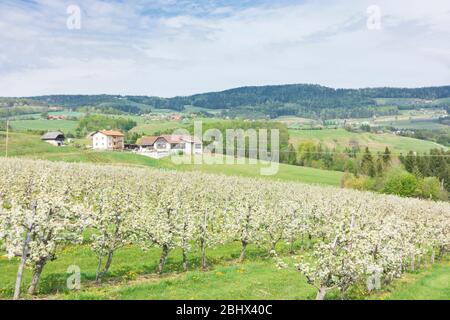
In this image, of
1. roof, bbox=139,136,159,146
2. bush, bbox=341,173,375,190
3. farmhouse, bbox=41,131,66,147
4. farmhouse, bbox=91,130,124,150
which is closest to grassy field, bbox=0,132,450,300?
bush, bbox=341,173,375,190

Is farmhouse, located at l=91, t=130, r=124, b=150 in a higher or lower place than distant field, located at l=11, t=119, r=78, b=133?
lower

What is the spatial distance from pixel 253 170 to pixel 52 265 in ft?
259

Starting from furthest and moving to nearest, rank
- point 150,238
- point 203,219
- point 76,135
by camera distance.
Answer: point 76,135 < point 203,219 < point 150,238

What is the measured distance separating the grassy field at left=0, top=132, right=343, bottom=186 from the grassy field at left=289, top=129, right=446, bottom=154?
54460mm

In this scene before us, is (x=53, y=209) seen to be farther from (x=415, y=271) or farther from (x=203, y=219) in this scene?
(x=415, y=271)

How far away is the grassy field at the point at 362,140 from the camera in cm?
15071

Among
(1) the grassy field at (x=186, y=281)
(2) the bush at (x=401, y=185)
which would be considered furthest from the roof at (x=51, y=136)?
(1) the grassy field at (x=186, y=281)

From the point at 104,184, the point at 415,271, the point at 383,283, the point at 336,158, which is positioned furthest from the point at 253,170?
the point at 383,283

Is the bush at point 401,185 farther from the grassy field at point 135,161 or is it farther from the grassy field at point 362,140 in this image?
the grassy field at point 362,140

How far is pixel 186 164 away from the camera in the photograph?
341ft

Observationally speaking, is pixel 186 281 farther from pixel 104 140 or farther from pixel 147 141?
pixel 104 140

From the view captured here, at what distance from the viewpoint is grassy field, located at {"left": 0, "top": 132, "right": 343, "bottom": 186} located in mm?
94250

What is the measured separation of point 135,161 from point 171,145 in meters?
32.6

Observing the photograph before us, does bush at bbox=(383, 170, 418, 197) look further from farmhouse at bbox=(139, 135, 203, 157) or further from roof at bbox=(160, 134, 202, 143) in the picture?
roof at bbox=(160, 134, 202, 143)
